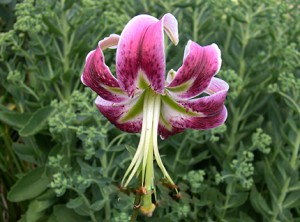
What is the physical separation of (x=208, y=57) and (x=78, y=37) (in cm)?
67

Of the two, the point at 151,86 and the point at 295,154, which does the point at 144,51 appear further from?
the point at 295,154

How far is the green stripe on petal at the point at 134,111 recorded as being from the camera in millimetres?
678

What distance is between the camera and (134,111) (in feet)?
2.29

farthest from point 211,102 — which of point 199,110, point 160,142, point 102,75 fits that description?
point 160,142

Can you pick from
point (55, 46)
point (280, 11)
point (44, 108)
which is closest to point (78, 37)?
point (55, 46)

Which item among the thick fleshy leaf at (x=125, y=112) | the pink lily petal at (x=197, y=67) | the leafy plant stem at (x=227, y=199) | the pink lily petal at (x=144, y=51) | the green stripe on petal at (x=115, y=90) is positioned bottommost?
the leafy plant stem at (x=227, y=199)

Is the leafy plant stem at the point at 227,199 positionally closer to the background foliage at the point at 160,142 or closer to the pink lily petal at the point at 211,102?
the background foliage at the point at 160,142

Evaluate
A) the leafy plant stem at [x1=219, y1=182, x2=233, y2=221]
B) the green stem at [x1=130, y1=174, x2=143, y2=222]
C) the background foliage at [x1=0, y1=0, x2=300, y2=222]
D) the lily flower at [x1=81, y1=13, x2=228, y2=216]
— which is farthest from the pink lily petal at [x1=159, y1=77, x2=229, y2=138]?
the leafy plant stem at [x1=219, y1=182, x2=233, y2=221]

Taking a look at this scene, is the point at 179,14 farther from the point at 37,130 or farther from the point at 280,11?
the point at 37,130

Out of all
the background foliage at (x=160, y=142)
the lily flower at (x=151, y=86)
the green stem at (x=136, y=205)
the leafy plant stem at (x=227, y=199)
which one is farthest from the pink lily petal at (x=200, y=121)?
the leafy plant stem at (x=227, y=199)

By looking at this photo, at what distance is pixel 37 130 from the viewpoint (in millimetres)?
1104

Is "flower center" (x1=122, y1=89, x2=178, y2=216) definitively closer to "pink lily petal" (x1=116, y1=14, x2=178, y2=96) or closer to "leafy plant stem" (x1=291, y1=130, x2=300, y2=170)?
"pink lily petal" (x1=116, y1=14, x2=178, y2=96)

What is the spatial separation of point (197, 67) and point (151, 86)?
0.05m

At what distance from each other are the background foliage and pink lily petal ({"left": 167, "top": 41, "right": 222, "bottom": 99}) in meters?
0.35
